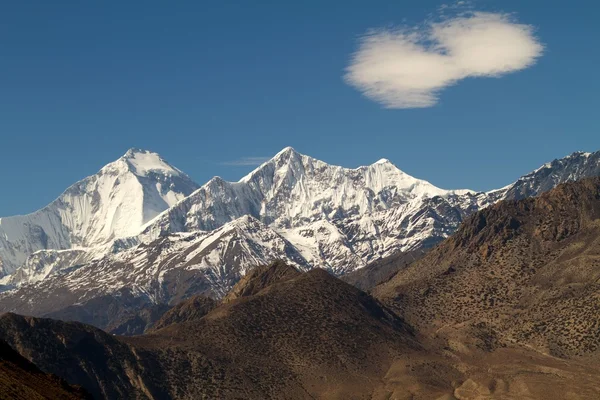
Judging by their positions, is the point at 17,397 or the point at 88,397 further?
the point at 88,397

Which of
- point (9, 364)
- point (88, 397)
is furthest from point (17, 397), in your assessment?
point (88, 397)

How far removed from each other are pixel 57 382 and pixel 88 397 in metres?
7.11

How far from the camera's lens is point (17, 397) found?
134 metres

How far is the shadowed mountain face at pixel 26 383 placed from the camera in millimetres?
136625

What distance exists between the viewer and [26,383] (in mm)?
145000

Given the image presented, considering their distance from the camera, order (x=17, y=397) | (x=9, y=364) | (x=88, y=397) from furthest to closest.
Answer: (x=88, y=397)
(x=9, y=364)
(x=17, y=397)

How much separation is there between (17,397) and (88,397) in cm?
3282

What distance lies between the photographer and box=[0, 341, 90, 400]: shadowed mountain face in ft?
448

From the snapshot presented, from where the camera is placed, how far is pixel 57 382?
529ft

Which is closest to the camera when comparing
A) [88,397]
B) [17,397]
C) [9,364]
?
[17,397]

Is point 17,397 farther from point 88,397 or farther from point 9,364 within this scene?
point 88,397

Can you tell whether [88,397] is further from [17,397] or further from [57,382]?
[17,397]

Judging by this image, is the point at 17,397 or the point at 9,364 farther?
the point at 9,364

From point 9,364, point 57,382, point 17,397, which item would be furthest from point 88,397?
point 17,397
